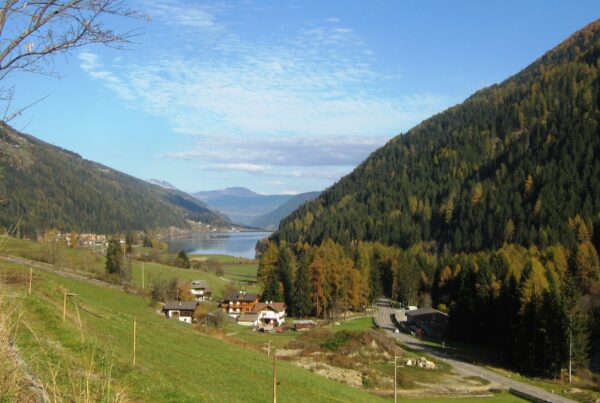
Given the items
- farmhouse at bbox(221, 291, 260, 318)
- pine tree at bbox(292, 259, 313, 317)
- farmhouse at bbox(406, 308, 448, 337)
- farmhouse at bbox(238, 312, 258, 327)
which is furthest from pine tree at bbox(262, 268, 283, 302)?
farmhouse at bbox(406, 308, 448, 337)

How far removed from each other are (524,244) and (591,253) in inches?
934

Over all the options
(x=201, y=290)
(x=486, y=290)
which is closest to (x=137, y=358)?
(x=486, y=290)

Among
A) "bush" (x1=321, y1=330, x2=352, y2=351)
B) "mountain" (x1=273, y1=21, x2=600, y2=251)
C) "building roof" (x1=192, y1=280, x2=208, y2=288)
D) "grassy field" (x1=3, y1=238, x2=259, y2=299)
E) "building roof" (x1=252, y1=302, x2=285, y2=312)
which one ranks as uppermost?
"mountain" (x1=273, y1=21, x2=600, y2=251)

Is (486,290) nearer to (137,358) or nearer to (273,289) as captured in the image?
(273,289)

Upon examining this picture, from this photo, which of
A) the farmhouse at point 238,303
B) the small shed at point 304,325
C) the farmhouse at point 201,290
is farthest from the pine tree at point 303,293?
the farmhouse at point 201,290

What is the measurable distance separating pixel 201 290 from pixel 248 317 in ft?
47.4

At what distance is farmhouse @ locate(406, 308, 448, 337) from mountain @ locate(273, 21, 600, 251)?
83.2ft

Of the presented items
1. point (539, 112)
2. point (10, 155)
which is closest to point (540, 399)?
point (10, 155)

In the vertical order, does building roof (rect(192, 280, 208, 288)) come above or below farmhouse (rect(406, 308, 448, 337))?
above

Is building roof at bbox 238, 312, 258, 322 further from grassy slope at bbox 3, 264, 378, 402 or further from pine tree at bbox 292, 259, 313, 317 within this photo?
grassy slope at bbox 3, 264, 378, 402

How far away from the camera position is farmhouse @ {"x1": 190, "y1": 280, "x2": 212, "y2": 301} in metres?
73.5

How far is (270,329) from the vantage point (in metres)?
59.2

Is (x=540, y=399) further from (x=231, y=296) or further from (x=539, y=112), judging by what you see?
(x=539, y=112)

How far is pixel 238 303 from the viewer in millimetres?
70562
